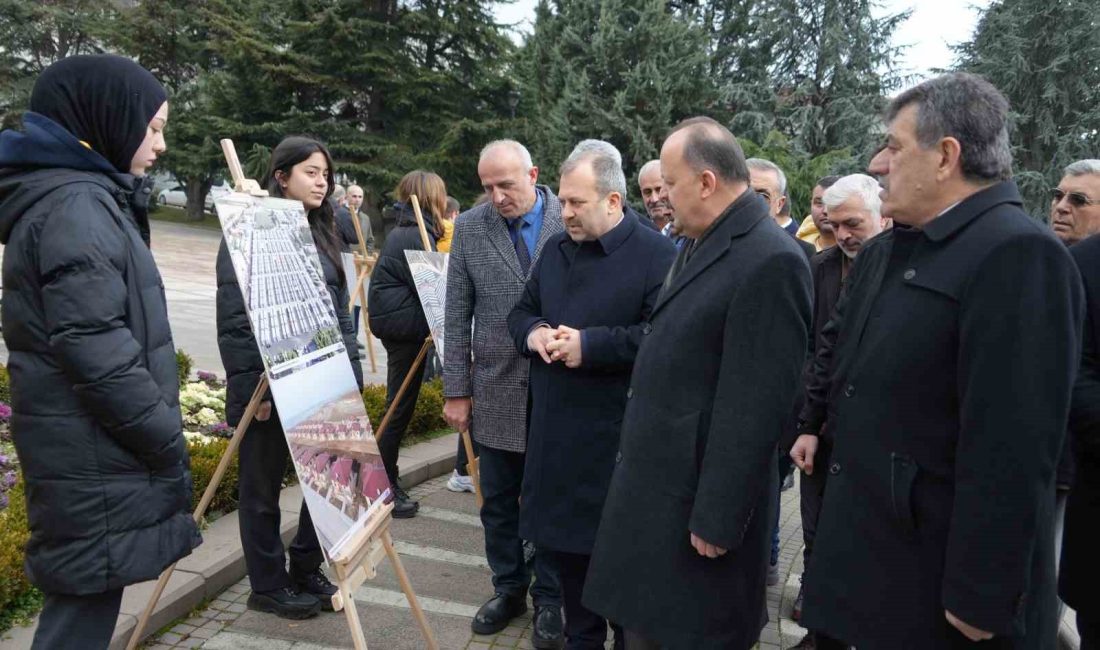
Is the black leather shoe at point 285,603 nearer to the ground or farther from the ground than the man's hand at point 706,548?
nearer to the ground

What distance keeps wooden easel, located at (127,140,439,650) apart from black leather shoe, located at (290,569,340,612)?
0.77m

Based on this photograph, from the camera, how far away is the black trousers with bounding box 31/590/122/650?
2.43 metres

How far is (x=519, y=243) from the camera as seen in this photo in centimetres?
404

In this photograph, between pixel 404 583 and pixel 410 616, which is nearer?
pixel 404 583

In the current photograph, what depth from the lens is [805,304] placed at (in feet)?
7.70

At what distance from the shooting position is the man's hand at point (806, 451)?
3.10m

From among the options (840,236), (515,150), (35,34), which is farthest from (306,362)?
(35,34)

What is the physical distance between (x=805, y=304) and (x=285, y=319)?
6.23 feet

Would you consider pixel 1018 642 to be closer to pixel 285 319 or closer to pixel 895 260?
pixel 895 260

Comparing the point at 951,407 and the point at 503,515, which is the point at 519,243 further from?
the point at 951,407

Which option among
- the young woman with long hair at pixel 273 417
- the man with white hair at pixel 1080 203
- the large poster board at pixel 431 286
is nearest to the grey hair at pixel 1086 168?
the man with white hair at pixel 1080 203

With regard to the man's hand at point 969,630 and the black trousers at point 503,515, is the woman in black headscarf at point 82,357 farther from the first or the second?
the man's hand at point 969,630

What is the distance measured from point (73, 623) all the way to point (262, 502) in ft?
4.14

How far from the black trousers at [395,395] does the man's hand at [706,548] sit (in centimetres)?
307
